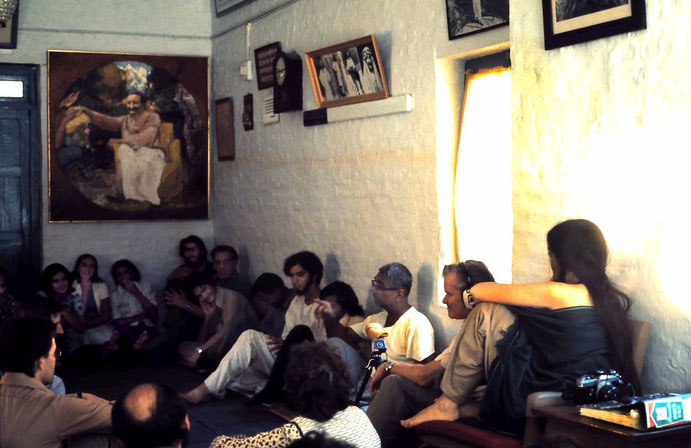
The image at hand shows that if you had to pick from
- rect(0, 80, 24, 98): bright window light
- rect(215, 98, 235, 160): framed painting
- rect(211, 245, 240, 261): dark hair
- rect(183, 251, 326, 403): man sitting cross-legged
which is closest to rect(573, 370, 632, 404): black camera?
rect(183, 251, 326, 403): man sitting cross-legged

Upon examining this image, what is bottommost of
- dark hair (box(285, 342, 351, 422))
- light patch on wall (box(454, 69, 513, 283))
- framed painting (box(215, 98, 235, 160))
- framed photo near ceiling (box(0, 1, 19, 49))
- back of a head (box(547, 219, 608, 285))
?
dark hair (box(285, 342, 351, 422))

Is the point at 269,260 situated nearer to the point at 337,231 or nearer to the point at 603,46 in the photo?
the point at 337,231

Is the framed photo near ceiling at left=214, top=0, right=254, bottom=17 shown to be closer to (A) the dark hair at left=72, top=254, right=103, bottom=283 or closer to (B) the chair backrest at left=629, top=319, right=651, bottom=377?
(A) the dark hair at left=72, top=254, right=103, bottom=283

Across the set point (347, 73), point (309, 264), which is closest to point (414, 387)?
point (309, 264)

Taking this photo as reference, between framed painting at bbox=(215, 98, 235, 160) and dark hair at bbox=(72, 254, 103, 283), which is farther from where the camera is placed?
framed painting at bbox=(215, 98, 235, 160)

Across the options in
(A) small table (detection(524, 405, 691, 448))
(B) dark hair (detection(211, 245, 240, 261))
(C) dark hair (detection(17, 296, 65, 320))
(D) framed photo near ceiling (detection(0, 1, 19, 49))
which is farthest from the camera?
(D) framed photo near ceiling (detection(0, 1, 19, 49))

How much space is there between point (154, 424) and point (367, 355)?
3364 mm

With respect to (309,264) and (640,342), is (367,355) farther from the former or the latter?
(640,342)

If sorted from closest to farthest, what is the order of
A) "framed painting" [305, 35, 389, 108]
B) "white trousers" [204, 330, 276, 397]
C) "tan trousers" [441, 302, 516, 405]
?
"tan trousers" [441, 302, 516, 405] → "framed painting" [305, 35, 389, 108] → "white trousers" [204, 330, 276, 397]

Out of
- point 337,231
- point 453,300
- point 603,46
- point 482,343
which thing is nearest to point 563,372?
point 482,343

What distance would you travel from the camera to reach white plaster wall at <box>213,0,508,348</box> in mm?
6266

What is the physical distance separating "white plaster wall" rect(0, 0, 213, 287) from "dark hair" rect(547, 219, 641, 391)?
643cm

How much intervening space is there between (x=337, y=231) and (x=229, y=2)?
10.7 ft

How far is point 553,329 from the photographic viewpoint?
429cm
